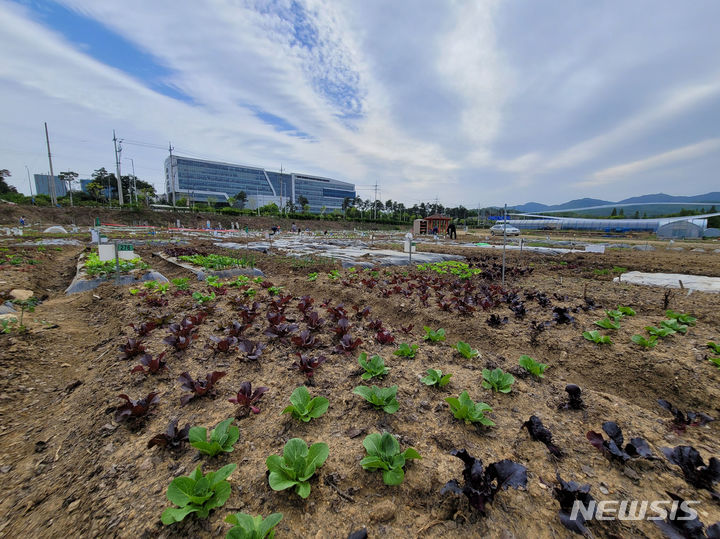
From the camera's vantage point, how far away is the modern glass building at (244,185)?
369 ft

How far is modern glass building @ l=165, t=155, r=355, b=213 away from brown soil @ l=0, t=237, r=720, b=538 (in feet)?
328

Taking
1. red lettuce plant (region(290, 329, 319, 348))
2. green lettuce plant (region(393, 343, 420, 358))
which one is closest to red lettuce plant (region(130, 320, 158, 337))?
red lettuce plant (region(290, 329, 319, 348))

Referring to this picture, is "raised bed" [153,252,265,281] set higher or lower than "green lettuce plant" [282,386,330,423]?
lower

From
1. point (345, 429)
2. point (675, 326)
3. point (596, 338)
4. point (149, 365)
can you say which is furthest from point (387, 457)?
point (675, 326)

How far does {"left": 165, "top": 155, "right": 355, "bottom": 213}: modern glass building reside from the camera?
4427 inches

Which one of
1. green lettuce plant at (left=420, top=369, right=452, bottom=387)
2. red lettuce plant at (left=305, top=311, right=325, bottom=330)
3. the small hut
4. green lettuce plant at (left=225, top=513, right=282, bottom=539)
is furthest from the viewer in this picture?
the small hut

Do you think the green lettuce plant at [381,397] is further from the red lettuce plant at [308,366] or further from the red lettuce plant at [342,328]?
the red lettuce plant at [342,328]

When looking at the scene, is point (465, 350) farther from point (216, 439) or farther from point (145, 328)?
point (145, 328)

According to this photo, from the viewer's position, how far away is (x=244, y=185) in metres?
128

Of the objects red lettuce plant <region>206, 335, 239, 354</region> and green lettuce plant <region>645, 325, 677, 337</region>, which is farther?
green lettuce plant <region>645, 325, 677, 337</region>

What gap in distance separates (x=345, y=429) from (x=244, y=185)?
141 meters

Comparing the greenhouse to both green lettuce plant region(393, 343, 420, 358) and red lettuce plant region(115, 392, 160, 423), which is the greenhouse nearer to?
green lettuce plant region(393, 343, 420, 358)

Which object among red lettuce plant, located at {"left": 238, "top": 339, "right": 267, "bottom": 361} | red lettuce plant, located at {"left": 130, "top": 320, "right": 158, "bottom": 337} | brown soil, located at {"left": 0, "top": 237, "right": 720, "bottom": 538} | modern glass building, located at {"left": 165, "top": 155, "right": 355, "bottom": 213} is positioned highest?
modern glass building, located at {"left": 165, "top": 155, "right": 355, "bottom": 213}

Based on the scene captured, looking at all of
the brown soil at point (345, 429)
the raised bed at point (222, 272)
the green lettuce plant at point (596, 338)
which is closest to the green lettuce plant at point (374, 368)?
the brown soil at point (345, 429)
